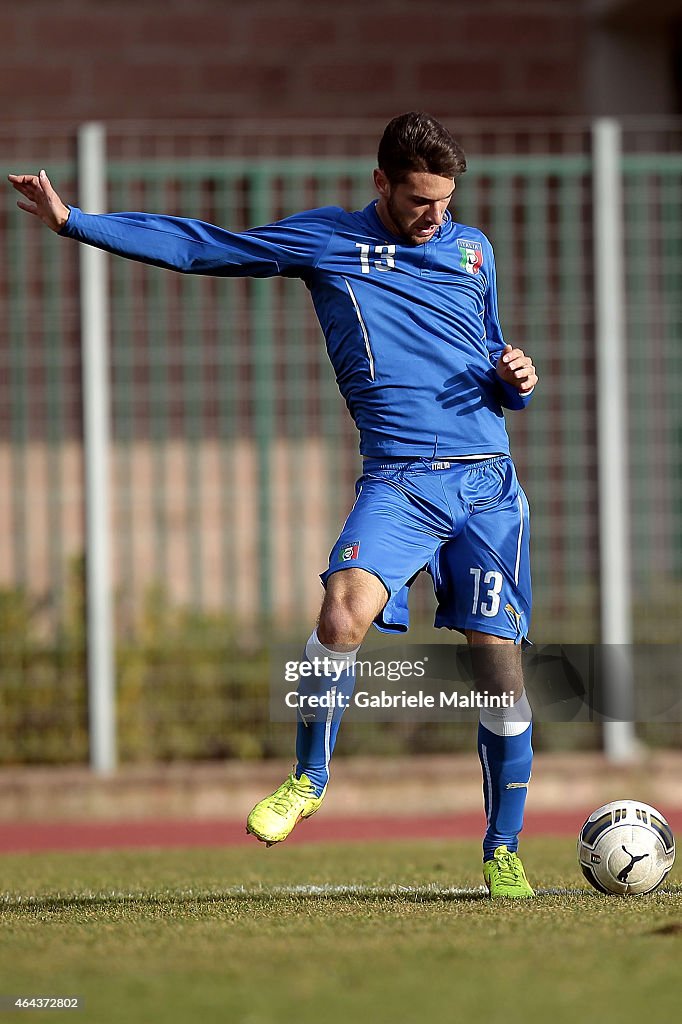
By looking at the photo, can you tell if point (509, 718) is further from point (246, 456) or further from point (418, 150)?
point (246, 456)

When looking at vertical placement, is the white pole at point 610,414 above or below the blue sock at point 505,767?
above

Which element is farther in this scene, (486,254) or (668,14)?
(668,14)

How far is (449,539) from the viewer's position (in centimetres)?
541

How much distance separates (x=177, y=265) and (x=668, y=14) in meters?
7.11

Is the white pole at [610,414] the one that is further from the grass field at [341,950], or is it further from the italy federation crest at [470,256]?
the italy federation crest at [470,256]

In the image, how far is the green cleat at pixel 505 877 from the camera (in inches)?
215

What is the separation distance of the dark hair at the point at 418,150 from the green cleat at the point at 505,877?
84.7 inches

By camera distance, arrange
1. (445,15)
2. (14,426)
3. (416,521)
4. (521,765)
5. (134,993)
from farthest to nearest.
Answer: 1. (445,15)
2. (14,426)
3. (521,765)
4. (416,521)
5. (134,993)

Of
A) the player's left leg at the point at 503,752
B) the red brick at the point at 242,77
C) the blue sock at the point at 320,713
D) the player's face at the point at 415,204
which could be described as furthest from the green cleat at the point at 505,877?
the red brick at the point at 242,77

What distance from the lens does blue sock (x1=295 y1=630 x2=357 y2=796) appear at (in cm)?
530

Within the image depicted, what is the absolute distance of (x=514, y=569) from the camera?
5457 mm

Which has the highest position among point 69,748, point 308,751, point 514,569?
point 514,569

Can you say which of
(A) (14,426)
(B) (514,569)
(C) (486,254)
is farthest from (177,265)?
(A) (14,426)

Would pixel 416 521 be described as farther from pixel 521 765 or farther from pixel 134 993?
pixel 134 993
